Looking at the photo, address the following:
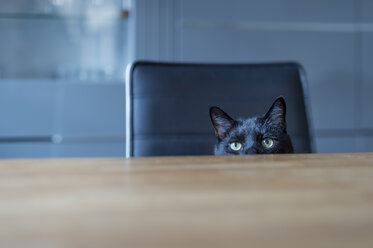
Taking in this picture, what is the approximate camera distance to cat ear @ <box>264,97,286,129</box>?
1.57ft

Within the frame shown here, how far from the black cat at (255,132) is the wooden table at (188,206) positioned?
0.59ft

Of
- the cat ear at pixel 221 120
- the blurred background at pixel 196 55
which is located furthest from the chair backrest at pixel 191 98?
the blurred background at pixel 196 55

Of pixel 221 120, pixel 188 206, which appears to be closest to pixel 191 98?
pixel 221 120

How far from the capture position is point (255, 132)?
19.7 inches

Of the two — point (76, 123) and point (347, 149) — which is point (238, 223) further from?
point (347, 149)

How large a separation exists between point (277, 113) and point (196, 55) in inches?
44.5

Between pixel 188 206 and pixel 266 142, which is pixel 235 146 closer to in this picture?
pixel 266 142

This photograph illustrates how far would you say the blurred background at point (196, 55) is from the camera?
152 cm

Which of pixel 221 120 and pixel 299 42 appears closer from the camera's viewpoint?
pixel 221 120

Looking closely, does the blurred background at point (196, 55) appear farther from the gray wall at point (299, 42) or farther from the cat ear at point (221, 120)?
the cat ear at point (221, 120)

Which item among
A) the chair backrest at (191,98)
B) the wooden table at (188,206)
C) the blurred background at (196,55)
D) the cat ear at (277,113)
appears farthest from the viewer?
the blurred background at (196,55)

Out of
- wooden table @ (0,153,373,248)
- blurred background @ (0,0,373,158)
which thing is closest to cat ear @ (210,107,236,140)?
wooden table @ (0,153,373,248)

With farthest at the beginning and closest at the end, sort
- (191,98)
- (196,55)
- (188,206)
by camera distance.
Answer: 1. (196,55)
2. (191,98)
3. (188,206)

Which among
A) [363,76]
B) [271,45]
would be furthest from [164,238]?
[363,76]
